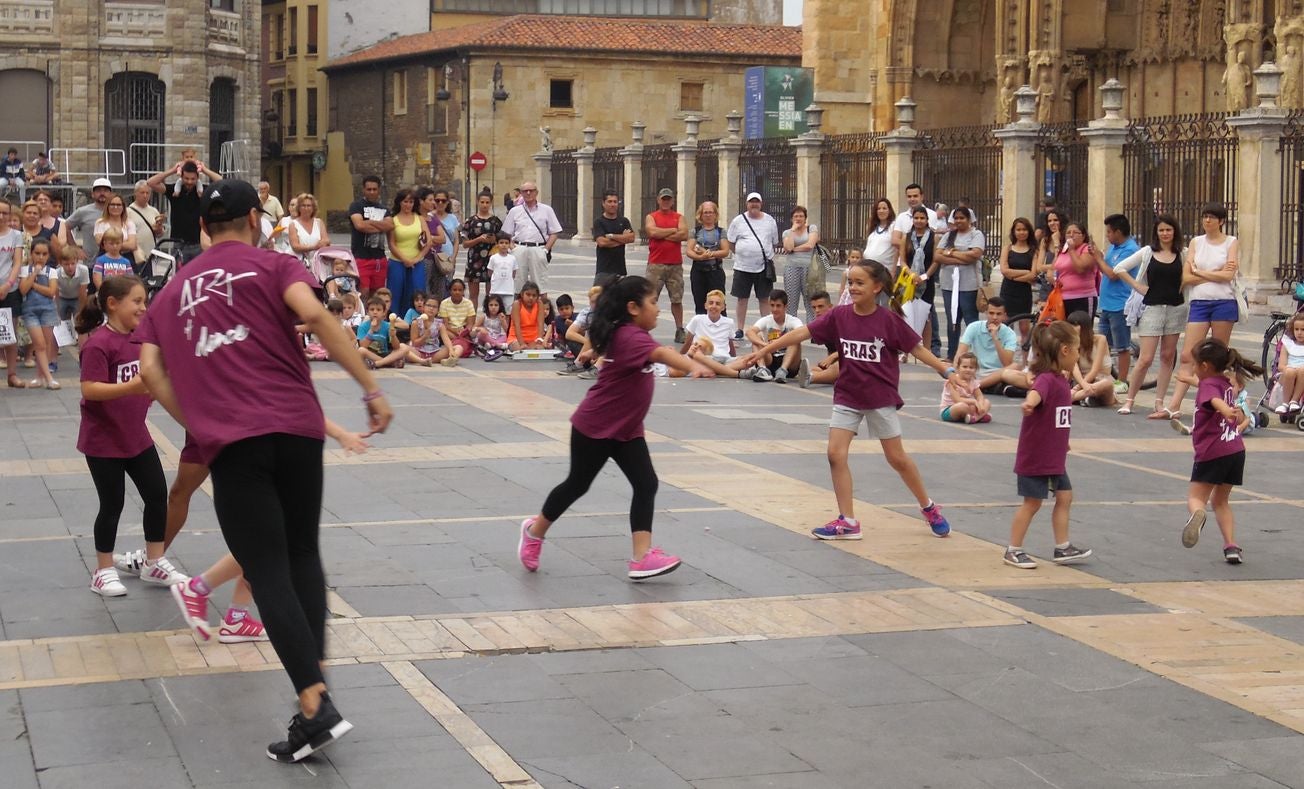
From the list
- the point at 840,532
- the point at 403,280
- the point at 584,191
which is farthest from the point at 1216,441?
the point at 584,191

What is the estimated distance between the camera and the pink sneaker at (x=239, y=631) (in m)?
7.44

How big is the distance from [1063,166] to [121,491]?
68.7ft

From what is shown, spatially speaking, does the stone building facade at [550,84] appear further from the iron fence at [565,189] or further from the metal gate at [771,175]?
the metal gate at [771,175]

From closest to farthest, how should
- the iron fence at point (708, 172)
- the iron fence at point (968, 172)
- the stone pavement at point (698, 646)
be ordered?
the stone pavement at point (698, 646), the iron fence at point (968, 172), the iron fence at point (708, 172)

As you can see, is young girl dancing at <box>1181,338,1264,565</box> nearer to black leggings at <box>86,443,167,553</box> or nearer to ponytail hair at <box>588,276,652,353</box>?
ponytail hair at <box>588,276,652,353</box>

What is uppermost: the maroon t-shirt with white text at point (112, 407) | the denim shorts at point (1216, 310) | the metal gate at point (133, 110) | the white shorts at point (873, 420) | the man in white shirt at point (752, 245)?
the metal gate at point (133, 110)

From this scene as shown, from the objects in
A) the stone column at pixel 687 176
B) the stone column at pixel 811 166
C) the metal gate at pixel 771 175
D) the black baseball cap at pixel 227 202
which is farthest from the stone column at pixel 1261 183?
the black baseball cap at pixel 227 202

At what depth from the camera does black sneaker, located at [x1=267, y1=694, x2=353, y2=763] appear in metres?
5.90

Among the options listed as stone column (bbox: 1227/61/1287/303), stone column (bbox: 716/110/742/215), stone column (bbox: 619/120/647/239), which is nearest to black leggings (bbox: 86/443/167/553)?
stone column (bbox: 1227/61/1287/303)

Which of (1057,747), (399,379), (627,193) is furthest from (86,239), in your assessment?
(627,193)

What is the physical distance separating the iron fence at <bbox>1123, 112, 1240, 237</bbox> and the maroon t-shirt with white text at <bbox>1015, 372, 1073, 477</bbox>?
1493 centimetres

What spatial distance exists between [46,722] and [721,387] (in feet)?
39.2

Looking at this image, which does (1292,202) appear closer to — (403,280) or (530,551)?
(403,280)

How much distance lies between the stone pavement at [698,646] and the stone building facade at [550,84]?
4875 cm
